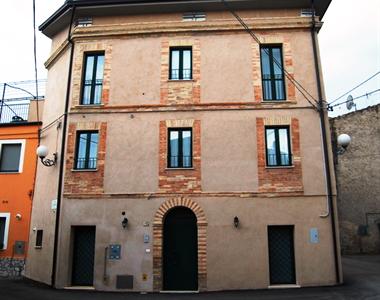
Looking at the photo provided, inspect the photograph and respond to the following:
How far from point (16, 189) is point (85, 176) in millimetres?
4426

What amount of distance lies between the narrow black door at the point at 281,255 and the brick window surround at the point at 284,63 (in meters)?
4.54

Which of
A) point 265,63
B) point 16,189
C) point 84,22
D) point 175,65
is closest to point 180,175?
point 175,65

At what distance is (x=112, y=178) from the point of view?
1352 centimetres

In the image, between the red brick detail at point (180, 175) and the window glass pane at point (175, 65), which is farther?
the window glass pane at point (175, 65)

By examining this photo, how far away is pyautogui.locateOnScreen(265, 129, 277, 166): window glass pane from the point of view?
13323mm

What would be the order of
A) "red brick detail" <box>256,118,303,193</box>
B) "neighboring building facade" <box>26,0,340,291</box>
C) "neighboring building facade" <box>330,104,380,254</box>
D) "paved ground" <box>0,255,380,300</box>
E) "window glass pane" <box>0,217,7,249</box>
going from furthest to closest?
"neighboring building facade" <box>330,104,380,254</box>
"window glass pane" <box>0,217,7,249</box>
"red brick detail" <box>256,118,303,193</box>
"neighboring building facade" <box>26,0,340,291</box>
"paved ground" <box>0,255,380,300</box>

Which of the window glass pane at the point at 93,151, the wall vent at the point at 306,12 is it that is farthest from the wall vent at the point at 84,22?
the wall vent at the point at 306,12

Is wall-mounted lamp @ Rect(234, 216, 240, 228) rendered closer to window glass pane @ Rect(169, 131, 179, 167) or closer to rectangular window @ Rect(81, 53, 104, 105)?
window glass pane @ Rect(169, 131, 179, 167)

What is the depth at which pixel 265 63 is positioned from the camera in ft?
47.0

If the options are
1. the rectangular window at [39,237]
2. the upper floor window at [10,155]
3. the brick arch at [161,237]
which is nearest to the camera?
the brick arch at [161,237]

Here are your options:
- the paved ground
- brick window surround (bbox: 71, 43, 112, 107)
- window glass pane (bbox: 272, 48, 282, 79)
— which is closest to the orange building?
the paved ground

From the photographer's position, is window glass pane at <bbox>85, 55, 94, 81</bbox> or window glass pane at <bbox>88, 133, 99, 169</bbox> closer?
window glass pane at <bbox>88, 133, 99, 169</bbox>

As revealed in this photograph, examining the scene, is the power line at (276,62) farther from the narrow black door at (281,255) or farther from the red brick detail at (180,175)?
the narrow black door at (281,255)

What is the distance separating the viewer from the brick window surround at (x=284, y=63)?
1378cm
